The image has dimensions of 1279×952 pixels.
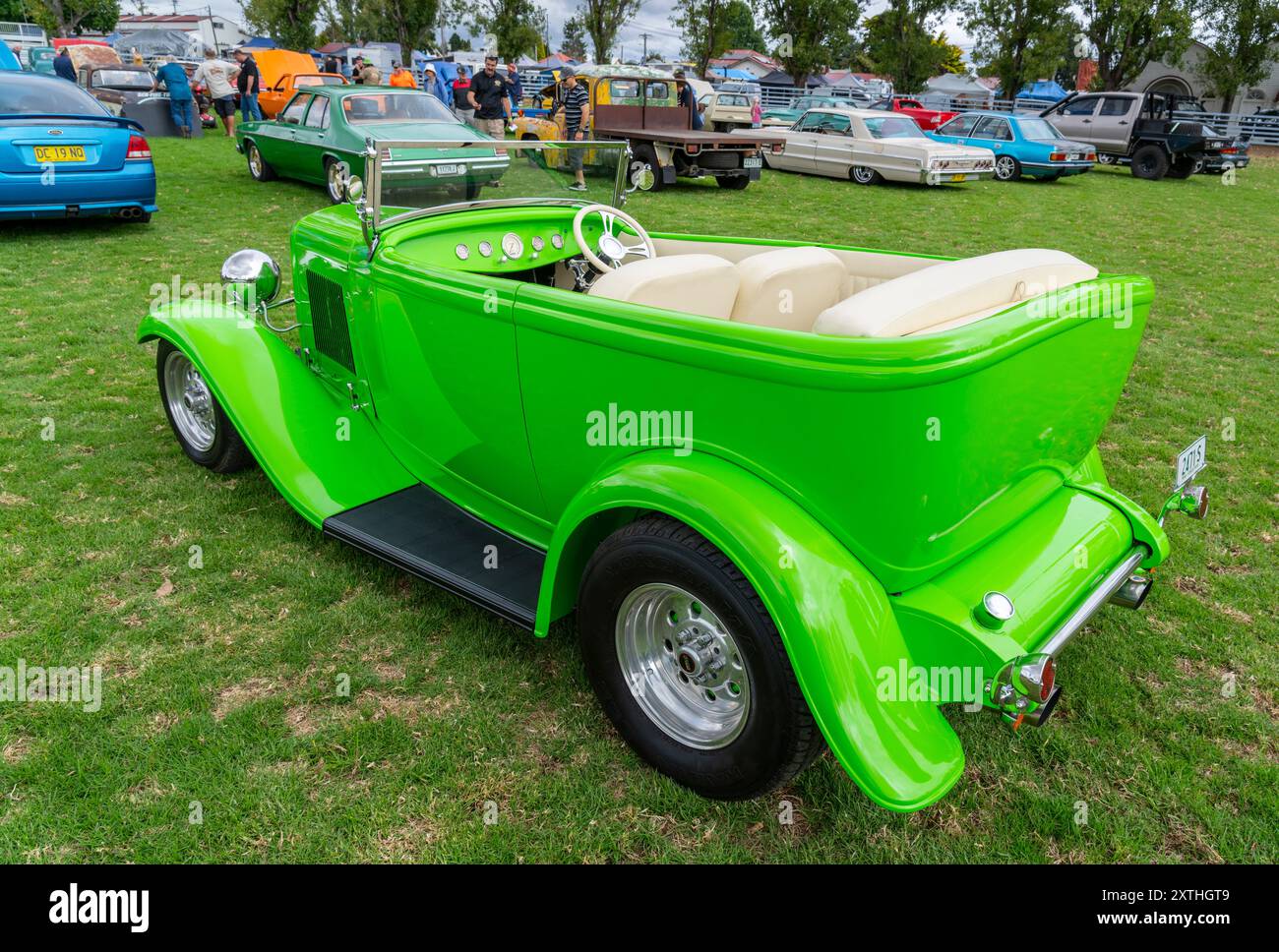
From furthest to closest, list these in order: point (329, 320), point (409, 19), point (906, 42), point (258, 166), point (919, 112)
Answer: point (409, 19) < point (906, 42) < point (919, 112) < point (258, 166) < point (329, 320)

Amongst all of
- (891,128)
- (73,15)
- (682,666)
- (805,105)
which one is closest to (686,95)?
(891,128)

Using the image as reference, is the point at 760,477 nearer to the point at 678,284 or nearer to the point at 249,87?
the point at 678,284

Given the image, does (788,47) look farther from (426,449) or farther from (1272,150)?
(426,449)

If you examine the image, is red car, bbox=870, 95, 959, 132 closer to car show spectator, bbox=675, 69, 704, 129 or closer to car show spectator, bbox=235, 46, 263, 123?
car show spectator, bbox=675, 69, 704, 129

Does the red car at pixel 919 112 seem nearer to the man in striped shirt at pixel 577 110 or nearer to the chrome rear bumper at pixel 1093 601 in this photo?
the man in striped shirt at pixel 577 110

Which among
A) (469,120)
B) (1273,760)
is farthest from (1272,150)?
(1273,760)

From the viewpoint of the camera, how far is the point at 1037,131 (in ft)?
55.3

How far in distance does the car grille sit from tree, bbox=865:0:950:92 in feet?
149

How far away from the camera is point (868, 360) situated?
1.89 meters

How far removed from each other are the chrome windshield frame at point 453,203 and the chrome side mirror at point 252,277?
98 centimetres

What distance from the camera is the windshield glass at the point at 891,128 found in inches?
608

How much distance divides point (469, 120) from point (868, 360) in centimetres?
1550

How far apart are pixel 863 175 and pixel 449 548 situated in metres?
14.4

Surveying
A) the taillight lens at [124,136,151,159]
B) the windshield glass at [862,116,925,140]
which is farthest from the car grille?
the windshield glass at [862,116,925,140]
